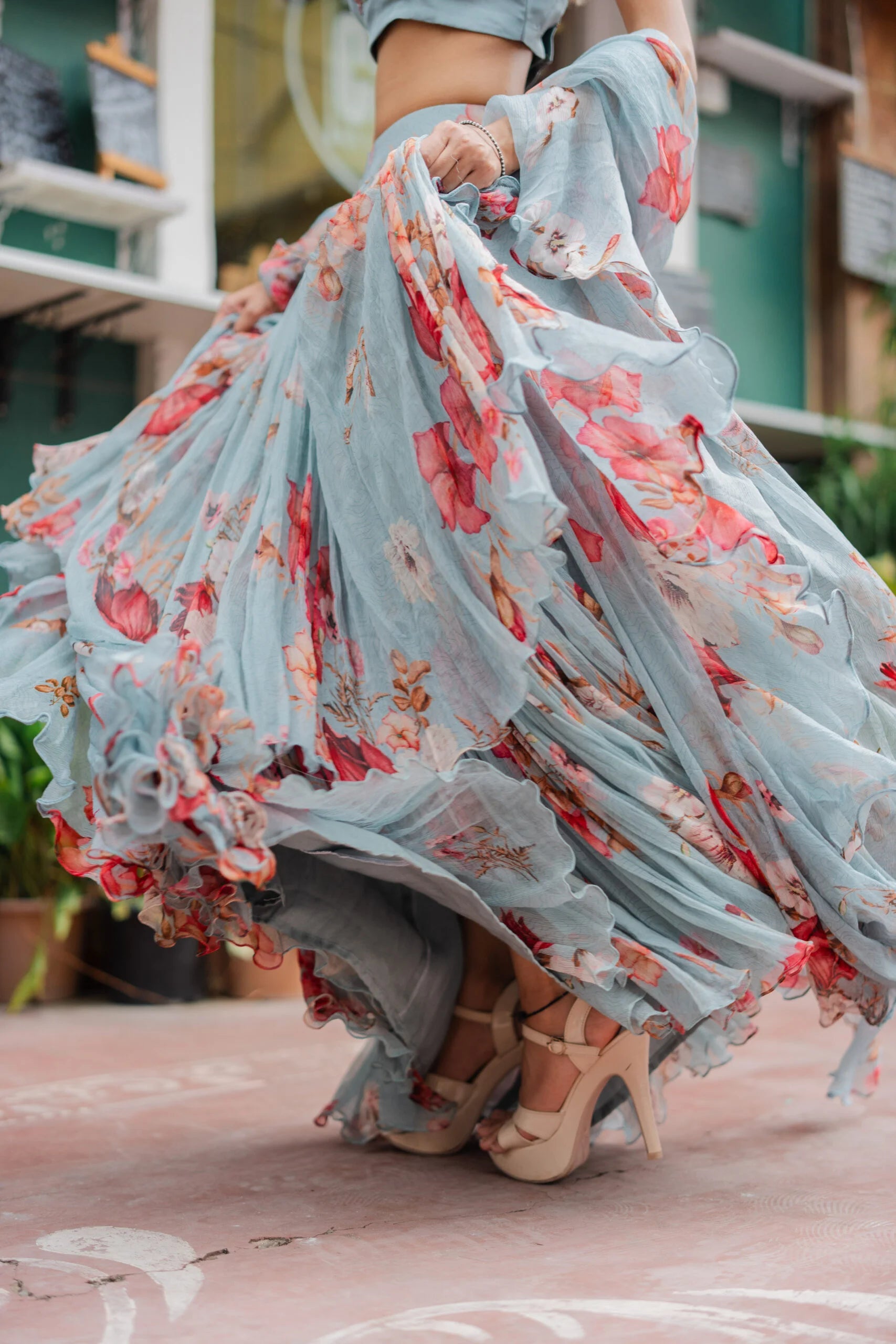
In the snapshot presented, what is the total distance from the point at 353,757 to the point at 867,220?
4.71 meters

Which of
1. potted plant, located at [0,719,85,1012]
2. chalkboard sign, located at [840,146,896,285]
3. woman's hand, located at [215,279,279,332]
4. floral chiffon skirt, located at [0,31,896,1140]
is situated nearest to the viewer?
floral chiffon skirt, located at [0,31,896,1140]

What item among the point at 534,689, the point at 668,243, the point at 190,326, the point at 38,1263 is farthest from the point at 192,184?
the point at 38,1263

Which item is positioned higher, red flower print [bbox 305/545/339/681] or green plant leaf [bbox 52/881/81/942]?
red flower print [bbox 305/545/339/681]

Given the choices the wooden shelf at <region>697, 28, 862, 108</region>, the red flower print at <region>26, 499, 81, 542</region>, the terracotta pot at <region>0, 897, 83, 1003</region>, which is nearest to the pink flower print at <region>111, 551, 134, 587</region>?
the red flower print at <region>26, 499, 81, 542</region>

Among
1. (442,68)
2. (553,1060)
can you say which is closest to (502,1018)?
Result: (553,1060)

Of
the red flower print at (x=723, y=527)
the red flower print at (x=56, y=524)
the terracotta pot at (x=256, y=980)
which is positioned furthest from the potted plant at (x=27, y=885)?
the red flower print at (x=723, y=527)

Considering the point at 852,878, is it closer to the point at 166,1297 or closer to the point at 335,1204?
the point at 335,1204

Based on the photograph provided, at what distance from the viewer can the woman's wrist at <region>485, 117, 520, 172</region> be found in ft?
4.97

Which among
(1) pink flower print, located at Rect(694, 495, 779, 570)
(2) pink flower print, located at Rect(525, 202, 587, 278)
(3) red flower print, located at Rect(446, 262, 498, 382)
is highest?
(2) pink flower print, located at Rect(525, 202, 587, 278)

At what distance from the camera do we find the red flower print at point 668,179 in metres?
1.52

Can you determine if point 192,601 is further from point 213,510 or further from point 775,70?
point 775,70

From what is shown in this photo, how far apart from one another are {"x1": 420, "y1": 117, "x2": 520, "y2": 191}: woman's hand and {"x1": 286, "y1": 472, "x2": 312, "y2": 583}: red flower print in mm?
346

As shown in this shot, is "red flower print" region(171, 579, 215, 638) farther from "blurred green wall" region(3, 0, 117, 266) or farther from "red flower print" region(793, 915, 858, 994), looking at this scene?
"blurred green wall" region(3, 0, 117, 266)

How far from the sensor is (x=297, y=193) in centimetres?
411
